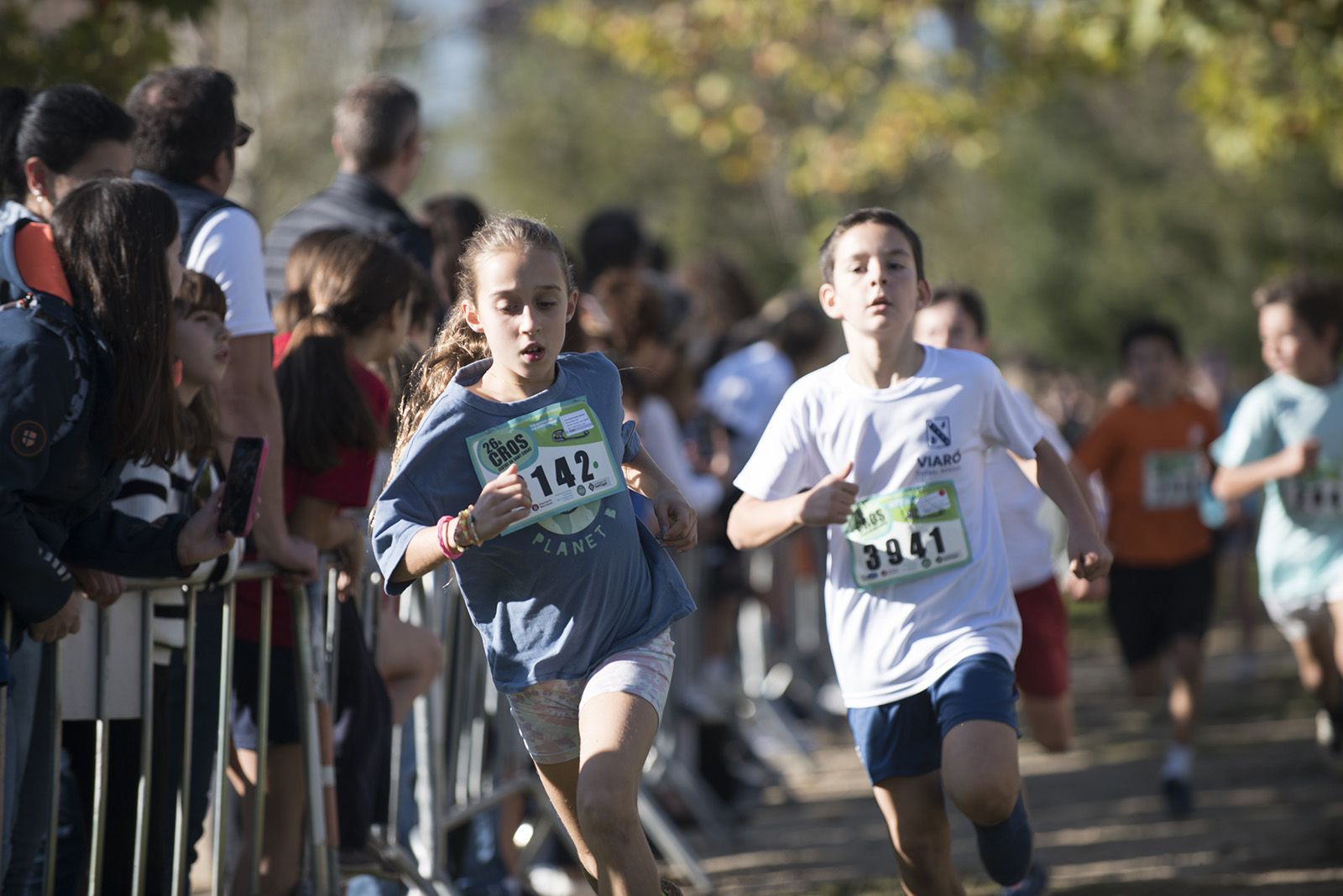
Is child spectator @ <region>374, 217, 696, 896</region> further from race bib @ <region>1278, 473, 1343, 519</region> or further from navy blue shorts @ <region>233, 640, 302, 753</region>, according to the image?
race bib @ <region>1278, 473, 1343, 519</region>

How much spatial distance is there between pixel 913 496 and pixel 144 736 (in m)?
1.98

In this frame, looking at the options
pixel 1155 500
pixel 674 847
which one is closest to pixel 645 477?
pixel 674 847

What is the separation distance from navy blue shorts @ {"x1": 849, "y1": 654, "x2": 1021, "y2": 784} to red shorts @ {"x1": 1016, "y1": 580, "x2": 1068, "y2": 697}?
5.44ft

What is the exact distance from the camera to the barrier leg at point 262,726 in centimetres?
427

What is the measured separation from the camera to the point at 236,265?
4.52m

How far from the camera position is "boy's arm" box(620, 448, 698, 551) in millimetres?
3875

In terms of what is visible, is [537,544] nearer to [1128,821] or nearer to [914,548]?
[914,548]

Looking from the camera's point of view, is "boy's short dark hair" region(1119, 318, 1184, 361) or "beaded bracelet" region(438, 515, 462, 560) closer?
"beaded bracelet" region(438, 515, 462, 560)

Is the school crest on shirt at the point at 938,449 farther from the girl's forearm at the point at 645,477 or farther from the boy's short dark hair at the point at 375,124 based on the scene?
the boy's short dark hair at the point at 375,124

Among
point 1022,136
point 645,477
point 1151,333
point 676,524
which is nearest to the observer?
point 676,524

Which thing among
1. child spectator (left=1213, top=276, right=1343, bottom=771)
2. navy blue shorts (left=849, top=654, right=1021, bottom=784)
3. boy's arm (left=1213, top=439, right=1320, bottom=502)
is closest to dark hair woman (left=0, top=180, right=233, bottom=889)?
navy blue shorts (left=849, top=654, right=1021, bottom=784)

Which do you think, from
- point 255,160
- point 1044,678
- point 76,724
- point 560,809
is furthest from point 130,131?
point 255,160

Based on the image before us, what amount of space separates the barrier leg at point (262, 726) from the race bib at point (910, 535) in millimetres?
1508

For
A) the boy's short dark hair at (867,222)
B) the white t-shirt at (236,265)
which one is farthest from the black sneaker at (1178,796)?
the white t-shirt at (236,265)
